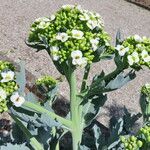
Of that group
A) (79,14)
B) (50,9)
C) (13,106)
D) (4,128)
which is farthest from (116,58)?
(50,9)

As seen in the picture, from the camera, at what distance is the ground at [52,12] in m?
5.23

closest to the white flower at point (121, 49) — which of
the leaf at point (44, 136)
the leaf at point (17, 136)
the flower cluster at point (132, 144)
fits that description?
the flower cluster at point (132, 144)

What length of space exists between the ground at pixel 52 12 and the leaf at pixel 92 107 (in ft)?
5.18

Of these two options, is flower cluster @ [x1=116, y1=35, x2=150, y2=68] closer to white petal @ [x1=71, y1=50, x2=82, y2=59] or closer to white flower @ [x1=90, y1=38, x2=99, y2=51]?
white flower @ [x1=90, y1=38, x2=99, y2=51]

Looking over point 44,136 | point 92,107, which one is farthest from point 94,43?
point 44,136

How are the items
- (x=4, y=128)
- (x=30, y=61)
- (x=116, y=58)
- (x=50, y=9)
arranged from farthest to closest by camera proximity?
(x=50, y=9) → (x=30, y=61) → (x=4, y=128) → (x=116, y=58)

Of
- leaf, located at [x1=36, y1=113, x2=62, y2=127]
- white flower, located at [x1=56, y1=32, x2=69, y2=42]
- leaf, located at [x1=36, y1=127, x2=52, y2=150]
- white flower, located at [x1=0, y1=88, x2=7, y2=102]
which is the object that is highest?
white flower, located at [x1=56, y1=32, x2=69, y2=42]

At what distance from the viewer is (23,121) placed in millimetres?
2820

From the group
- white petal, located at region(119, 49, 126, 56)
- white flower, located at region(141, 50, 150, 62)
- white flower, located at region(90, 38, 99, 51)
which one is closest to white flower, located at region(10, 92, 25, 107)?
white flower, located at region(90, 38, 99, 51)

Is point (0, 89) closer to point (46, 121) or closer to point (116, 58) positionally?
point (46, 121)

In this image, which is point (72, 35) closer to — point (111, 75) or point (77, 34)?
point (77, 34)

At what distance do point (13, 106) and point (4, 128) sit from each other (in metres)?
1.57

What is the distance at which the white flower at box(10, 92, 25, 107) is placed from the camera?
7.88ft

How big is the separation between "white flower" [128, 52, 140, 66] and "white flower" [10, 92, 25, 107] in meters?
0.65
